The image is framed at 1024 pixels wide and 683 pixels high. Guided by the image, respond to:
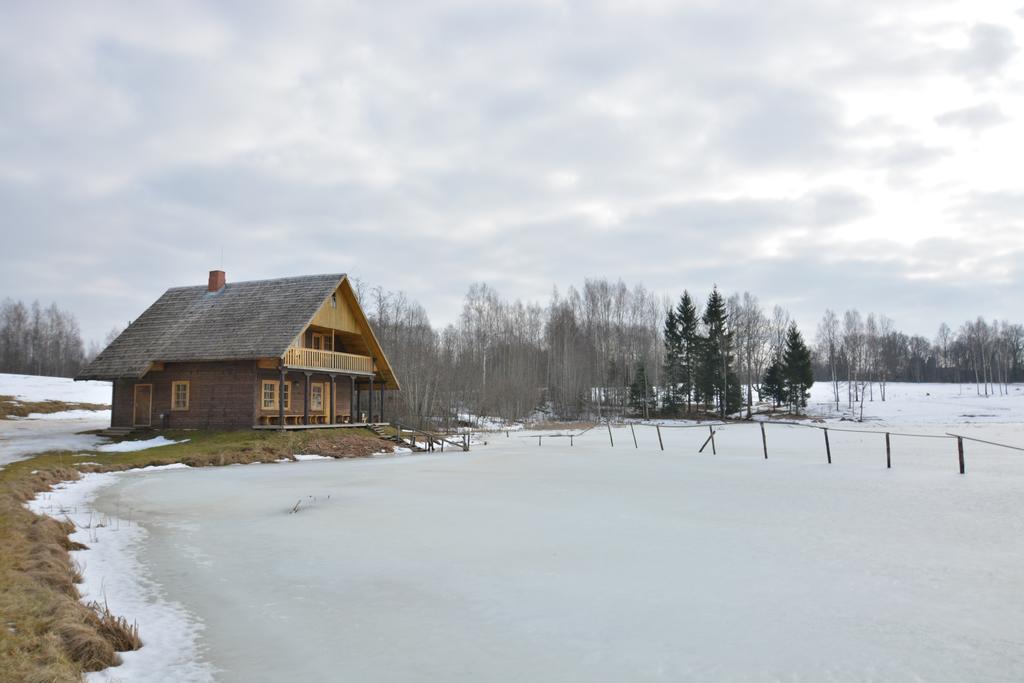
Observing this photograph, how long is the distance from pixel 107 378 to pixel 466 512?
24.5 metres

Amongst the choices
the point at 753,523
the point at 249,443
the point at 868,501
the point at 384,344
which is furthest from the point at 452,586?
the point at 384,344

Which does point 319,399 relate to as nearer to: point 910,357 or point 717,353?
point 717,353

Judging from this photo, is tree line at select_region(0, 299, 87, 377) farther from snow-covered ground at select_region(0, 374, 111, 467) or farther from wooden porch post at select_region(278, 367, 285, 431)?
wooden porch post at select_region(278, 367, 285, 431)

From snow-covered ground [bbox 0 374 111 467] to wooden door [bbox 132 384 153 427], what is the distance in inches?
74.7

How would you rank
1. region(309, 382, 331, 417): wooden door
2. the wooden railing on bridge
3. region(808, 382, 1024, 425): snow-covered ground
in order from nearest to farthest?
the wooden railing on bridge < region(309, 382, 331, 417): wooden door < region(808, 382, 1024, 425): snow-covered ground

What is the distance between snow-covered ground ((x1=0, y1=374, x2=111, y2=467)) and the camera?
2516cm

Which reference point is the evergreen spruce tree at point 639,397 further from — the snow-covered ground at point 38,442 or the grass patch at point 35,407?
the snow-covered ground at point 38,442

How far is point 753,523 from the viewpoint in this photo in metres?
10.8

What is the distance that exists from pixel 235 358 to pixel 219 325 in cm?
317

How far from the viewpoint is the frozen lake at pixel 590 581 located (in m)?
5.16

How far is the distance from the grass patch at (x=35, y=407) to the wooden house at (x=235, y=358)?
77.3ft

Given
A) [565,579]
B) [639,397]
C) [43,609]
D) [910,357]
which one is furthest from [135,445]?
[910,357]

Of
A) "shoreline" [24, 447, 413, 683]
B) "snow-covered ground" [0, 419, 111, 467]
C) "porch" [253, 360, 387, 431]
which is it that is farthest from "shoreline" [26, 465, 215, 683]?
"porch" [253, 360, 387, 431]

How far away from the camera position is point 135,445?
87.6 ft
